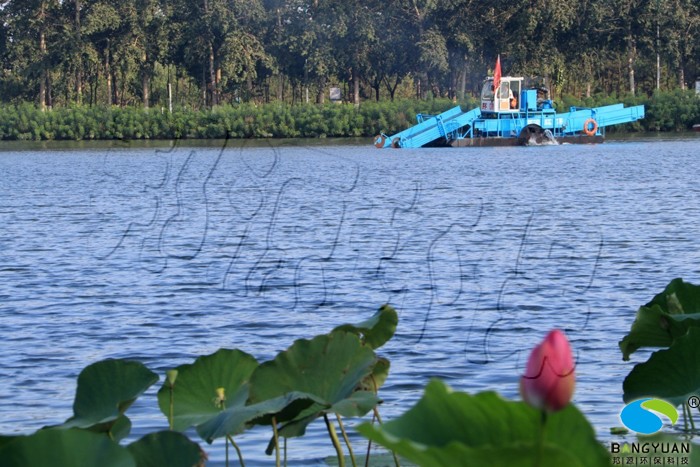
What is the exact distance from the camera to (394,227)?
72.1 feet

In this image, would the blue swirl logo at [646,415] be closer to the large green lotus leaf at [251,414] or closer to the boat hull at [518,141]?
the large green lotus leaf at [251,414]

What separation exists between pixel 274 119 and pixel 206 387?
66264 mm

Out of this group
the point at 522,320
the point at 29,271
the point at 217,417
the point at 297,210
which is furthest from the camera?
the point at 297,210

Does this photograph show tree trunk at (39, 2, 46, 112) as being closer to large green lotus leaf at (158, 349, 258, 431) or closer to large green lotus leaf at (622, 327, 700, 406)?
large green lotus leaf at (158, 349, 258, 431)

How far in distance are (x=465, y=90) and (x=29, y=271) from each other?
62.6 metres

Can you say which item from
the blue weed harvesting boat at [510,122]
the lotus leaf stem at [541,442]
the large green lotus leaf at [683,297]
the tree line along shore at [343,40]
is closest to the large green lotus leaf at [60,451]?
the lotus leaf stem at [541,442]

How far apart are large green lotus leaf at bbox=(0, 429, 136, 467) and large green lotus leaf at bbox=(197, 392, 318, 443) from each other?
0.92 m

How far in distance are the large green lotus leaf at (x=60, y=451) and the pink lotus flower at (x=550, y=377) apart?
1469mm

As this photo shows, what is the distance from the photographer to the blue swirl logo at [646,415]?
4141 mm

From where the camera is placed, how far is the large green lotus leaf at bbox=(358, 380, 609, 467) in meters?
2.07

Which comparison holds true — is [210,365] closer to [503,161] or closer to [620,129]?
[503,161]

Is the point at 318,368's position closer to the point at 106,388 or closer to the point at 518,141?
the point at 106,388

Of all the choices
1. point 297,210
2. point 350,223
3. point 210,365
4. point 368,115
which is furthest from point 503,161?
point 210,365

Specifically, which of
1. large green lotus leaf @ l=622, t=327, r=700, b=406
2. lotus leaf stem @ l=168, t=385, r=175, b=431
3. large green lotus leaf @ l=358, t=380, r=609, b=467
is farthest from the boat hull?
large green lotus leaf @ l=358, t=380, r=609, b=467
